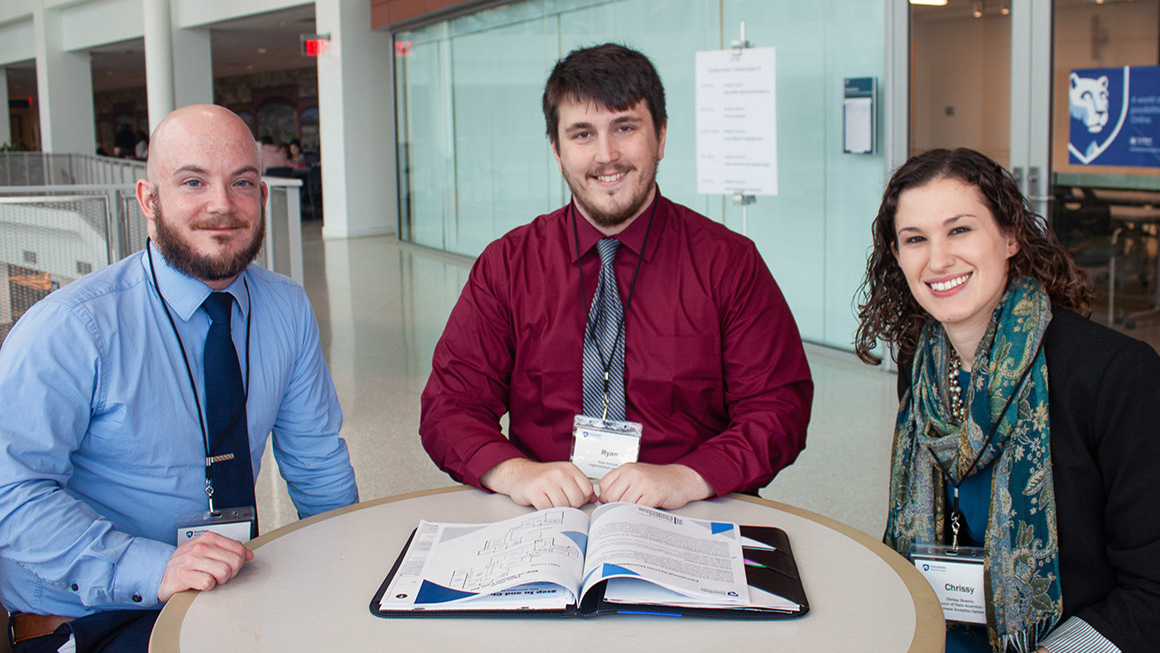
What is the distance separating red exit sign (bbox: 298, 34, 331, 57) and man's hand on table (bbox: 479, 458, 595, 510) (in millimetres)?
12459

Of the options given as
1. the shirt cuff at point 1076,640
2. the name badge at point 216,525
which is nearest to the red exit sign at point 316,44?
the name badge at point 216,525

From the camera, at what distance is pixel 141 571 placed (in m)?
1.45

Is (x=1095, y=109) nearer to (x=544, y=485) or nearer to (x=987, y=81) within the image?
(x=987, y=81)

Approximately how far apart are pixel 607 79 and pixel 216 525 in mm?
1119

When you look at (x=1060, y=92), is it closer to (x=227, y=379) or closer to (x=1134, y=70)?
(x=1134, y=70)

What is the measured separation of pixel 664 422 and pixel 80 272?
11.3ft

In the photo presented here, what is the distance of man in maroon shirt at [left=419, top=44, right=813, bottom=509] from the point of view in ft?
6.47

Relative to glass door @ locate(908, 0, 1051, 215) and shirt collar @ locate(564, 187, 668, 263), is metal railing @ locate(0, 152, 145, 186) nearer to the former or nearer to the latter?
glass door @ locate(908, 0, 1051, 215)

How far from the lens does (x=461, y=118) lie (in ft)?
37.0

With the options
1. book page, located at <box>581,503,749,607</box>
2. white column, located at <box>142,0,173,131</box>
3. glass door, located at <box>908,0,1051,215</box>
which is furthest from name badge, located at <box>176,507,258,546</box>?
white column, located at <box>142,0,173,131</box>

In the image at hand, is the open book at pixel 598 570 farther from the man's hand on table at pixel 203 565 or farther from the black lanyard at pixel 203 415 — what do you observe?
the black lanyard at pixel 203 415

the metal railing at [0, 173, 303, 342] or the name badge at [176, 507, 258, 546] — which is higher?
the metal railing at [0, 173, 303, 342]

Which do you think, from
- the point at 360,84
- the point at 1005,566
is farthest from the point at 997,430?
the point at 360,84

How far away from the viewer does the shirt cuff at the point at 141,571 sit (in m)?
1.45
